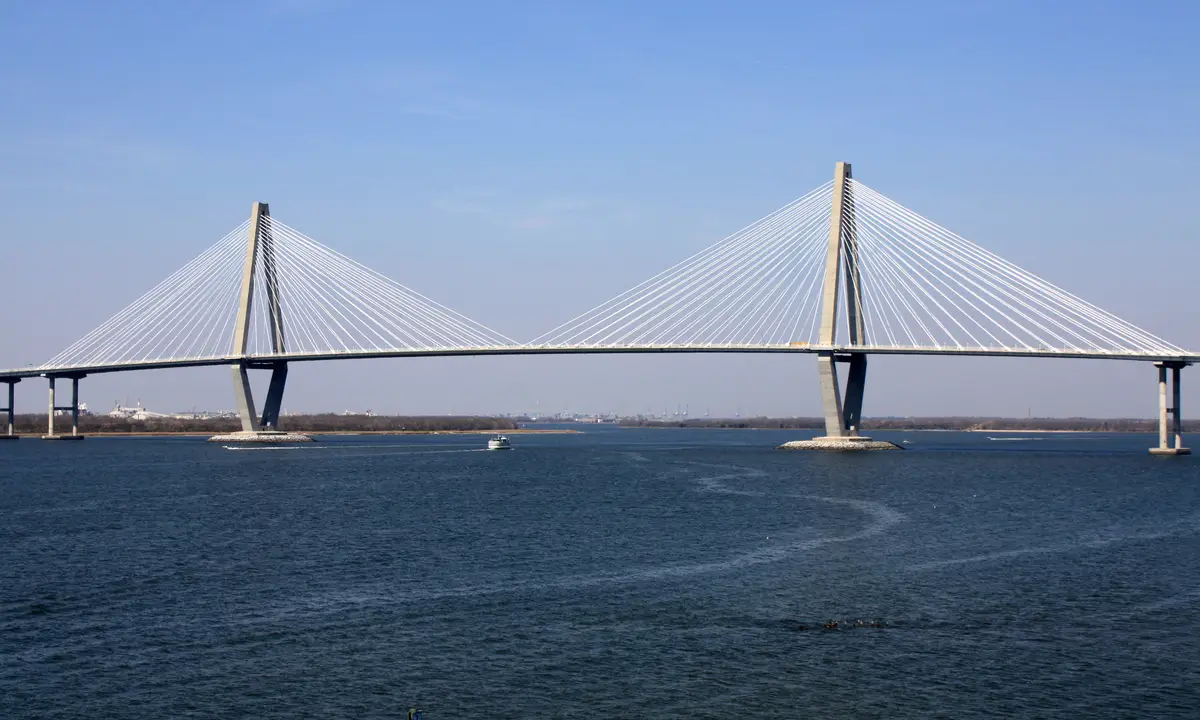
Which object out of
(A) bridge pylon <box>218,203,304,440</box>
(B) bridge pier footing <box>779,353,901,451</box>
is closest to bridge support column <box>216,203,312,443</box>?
(A) bridge pylon <box>218,203,304,440</box>

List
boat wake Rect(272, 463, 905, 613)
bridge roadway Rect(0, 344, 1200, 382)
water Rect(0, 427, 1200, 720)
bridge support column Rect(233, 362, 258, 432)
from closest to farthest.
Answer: water Rect(0, 427, 1200, 720) → boat wake Rect(272, 463, 905, 613) → bridge roadway Rect(0, 344, 1200, 382) → bridge support column Rect(233, 362, 258, 432)

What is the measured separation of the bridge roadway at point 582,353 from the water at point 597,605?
21.1 metres

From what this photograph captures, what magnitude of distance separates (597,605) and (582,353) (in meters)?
48.8

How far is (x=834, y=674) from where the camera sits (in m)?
16.0

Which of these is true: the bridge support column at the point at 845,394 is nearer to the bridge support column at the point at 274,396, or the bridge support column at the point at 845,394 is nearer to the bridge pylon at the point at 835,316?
the bridge pylon at the point at 835,316

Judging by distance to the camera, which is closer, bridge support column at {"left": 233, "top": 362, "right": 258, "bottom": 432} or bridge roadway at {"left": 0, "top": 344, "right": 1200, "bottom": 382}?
bridge roadway at {"left": 0, "top": 344, "right": 1200, "bottom": 382}

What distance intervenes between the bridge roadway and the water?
69.1 ft

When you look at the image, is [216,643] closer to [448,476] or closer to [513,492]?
[513,492]

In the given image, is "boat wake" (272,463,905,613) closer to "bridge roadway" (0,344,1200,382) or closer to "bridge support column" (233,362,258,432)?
"bridge roadway" (0,344,1200,382)

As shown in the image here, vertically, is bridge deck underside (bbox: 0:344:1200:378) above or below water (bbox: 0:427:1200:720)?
above

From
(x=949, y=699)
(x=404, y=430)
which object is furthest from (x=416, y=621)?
(x=404, y=430)

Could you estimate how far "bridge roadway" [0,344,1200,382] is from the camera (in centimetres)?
5984

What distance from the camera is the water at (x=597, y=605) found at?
15.2 m

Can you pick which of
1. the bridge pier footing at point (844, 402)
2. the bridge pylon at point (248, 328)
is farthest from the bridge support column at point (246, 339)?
the bridge pier footing at point (844, 402)
